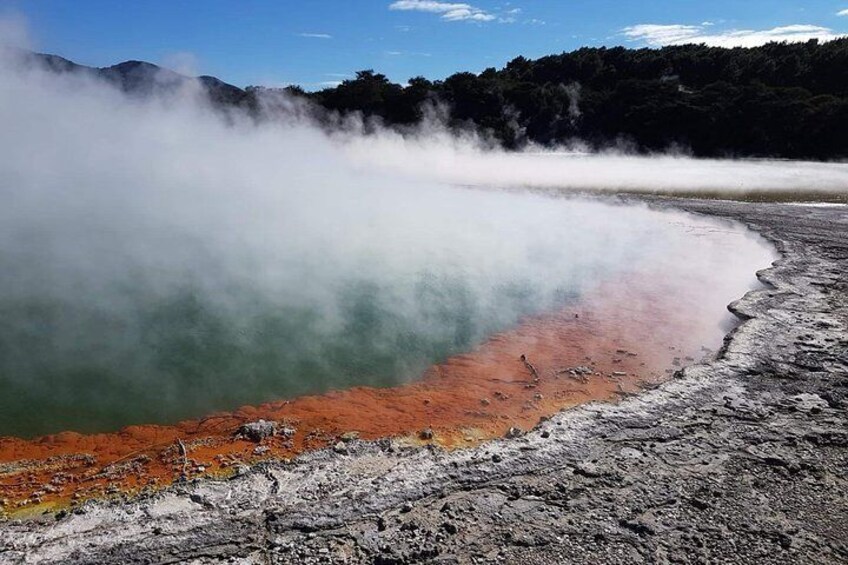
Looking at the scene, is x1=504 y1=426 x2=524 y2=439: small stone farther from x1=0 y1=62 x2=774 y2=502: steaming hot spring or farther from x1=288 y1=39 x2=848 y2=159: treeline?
x1=288 y1=39 x2=848 y2=159: treeline

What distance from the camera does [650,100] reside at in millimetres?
32000

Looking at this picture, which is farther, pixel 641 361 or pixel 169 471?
pixel 641 361

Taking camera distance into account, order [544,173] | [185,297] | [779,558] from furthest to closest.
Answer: [544,173] → [185,297] → [779,558]

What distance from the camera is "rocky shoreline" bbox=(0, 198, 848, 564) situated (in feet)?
9.29

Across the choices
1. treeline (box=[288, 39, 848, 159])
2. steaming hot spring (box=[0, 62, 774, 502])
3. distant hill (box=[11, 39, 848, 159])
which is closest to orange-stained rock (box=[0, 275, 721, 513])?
steaming hot spring (box=[0, 62, 774, 502])

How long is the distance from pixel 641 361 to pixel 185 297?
15.7 ft

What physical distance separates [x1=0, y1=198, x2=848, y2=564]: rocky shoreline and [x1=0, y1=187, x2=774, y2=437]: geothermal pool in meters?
1.02

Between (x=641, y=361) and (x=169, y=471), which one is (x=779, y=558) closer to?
(x=641, y=361)

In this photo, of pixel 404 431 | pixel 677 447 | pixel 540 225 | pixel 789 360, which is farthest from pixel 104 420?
pixel 540 225

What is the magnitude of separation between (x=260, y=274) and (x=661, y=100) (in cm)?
3001

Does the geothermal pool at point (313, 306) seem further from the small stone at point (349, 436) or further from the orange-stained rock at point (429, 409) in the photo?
the small stone at point (349, 436)

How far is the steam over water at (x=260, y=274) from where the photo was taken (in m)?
4.94

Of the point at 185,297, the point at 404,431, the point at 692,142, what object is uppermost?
the point at 692,142

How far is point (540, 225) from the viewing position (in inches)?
447
